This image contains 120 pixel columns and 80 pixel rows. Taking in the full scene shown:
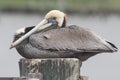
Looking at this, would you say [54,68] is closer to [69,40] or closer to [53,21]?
[69,40]

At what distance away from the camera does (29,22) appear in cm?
1731

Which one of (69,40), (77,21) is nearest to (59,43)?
(69,40)

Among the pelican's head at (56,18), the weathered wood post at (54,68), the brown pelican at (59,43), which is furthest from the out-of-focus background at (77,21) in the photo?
the weathered wood post at (54,68)

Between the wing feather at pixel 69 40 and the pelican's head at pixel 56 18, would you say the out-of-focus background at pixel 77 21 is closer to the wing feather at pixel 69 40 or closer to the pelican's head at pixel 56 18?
the pelican's head at pixel 56 18

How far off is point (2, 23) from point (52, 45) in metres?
14.2

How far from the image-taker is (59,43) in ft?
12.7

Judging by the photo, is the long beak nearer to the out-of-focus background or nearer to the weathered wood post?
the weathered wood post

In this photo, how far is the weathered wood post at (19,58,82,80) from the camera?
359cm

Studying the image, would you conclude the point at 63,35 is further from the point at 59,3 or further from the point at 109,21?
the point at 59,3

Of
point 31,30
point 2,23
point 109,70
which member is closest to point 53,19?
point 31,30

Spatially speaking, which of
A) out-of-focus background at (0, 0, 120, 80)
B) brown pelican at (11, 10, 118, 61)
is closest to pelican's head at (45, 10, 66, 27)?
brown pelican at (11, 10, 118, 61)

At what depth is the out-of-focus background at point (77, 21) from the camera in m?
11.4

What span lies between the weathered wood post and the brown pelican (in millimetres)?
191

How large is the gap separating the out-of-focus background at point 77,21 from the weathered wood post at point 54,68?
4.59m
